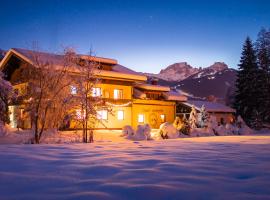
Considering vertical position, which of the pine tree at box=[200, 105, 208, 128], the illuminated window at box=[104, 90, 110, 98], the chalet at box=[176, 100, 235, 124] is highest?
the illuminated window at box=[104, 90, 110, 98]

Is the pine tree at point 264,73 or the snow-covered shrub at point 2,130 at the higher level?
the pine tree at point 264,73

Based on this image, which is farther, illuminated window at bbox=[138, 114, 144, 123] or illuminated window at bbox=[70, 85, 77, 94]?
illuminated window at bbox=[138, 114, 144, 123]

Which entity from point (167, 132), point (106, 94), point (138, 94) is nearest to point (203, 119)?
point (167, 132)

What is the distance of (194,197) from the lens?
113 inches

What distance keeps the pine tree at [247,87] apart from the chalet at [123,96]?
8.84m

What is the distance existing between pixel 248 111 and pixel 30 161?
3487 cm

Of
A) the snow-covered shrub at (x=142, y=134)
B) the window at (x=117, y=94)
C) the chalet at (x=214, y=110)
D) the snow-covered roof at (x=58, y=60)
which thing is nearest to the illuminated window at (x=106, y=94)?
the window at (x=117, y=94)

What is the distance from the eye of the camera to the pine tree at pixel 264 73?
34281mm

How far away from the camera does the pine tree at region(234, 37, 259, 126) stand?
115 feet

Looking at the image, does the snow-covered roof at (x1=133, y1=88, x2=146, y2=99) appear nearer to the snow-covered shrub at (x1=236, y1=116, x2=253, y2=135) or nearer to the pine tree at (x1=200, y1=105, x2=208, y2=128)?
the pine tree at (x1=200, y1=105, x2=208, y2=128)

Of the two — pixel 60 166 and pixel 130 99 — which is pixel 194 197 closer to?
pixel 60 166

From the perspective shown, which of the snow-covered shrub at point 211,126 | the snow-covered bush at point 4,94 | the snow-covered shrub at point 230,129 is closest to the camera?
the snow-covered bush at point 4,94

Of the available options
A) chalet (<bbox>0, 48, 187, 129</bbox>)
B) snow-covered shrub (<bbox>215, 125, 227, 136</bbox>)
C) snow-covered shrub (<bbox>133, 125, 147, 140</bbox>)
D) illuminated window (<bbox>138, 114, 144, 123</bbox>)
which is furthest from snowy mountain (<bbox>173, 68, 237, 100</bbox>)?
snow-covered shrub (<bbox>133, 125, 147, 140</bbox>)

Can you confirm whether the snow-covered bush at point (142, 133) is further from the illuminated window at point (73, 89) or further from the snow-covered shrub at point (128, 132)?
the illuminated window at point (73, 89)
